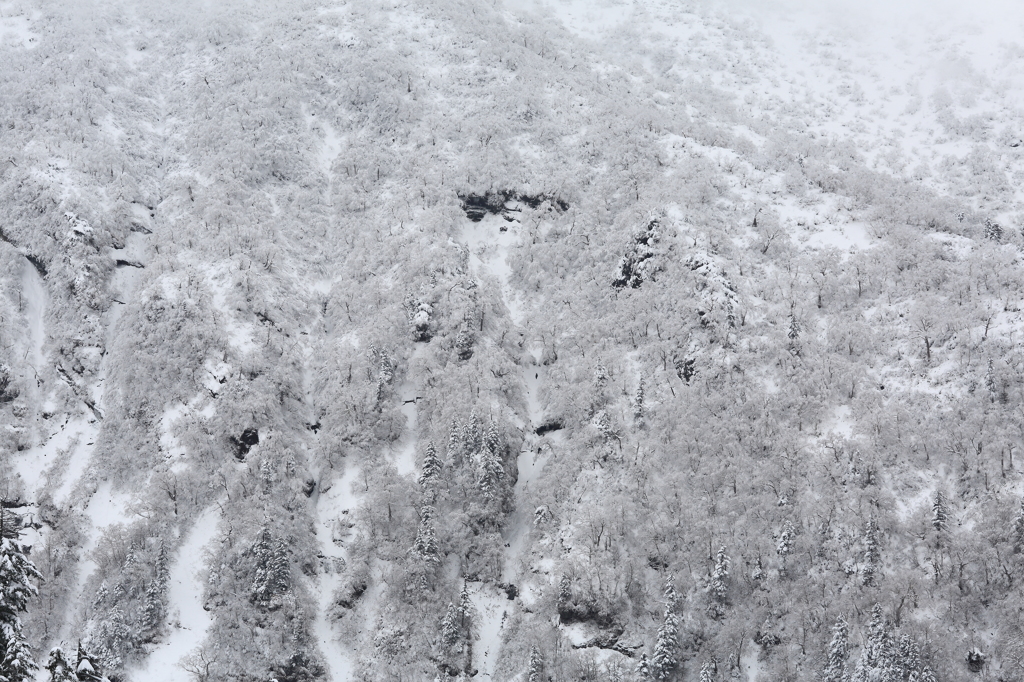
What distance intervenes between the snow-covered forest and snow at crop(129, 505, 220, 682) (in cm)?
17

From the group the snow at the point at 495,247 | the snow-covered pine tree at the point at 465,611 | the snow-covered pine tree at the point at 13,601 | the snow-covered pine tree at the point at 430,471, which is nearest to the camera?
the snow-covered pine tree at the point at 13,601

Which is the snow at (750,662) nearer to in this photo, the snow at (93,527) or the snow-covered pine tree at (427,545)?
the snow-covered pine tree at (427,545)

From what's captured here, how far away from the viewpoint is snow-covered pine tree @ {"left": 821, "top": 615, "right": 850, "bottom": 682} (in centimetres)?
3441

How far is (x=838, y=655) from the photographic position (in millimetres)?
34625

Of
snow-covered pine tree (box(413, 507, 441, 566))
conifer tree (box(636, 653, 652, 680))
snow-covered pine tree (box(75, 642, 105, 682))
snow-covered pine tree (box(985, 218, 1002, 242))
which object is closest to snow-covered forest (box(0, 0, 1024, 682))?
snow-covered pine tree (box(413, 507, 441, 566))

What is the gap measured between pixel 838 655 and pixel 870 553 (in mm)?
5554

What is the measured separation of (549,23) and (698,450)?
6744cm

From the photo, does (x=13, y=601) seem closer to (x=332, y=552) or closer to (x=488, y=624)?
(x=488, y=624)

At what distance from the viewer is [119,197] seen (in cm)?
5931

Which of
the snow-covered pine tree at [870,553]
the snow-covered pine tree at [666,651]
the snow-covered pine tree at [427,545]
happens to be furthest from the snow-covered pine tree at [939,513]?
the snow-covered pine tree at [427,545]

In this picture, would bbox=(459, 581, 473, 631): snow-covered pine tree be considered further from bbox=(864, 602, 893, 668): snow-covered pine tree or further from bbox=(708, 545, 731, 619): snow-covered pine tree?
bbox=(864, 602, 893, 668): snow-covered pine tree

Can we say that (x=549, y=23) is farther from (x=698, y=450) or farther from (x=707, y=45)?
(x=698, y=450)

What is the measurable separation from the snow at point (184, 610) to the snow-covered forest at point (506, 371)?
168 mm

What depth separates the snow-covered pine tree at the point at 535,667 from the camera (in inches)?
1508
